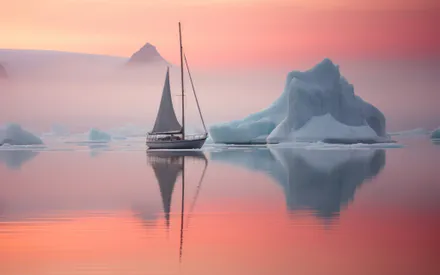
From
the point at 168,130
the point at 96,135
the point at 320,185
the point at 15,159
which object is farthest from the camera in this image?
the point at 96,135

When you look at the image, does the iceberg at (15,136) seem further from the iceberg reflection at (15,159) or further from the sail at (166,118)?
the iceberg reflection at (15,159)

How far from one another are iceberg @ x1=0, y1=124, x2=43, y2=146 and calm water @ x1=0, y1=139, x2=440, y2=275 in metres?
36.5

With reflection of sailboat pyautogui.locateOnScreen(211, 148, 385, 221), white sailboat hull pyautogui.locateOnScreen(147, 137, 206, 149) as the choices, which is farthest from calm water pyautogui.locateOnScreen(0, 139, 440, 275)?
white sailboat hull pyautogui.locateOnScreen(147, 137, 206, 149)

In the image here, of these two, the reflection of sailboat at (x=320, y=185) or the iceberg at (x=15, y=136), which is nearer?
the reflection of sailboat at (x=320, y=185)

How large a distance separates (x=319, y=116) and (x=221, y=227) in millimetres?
40412

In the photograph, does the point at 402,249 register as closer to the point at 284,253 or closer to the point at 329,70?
the point at 284,253

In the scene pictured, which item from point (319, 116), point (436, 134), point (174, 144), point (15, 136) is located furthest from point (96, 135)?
point (436, 134)

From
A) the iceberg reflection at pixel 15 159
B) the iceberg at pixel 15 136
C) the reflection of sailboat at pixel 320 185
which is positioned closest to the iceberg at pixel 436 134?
the iceberg at pixel 15 136

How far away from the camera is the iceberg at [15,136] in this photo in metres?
53.6

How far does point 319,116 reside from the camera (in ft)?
164

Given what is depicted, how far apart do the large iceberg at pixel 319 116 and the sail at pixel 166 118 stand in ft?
26.1

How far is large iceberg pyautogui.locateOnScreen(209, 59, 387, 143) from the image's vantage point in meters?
49.1

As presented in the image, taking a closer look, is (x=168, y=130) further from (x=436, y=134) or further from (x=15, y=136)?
(x=436, y=134)

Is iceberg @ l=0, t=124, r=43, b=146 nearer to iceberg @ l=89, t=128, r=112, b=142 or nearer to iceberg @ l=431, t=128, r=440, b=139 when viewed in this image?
iceberg @ l=89, t=128, r=112, b=142
